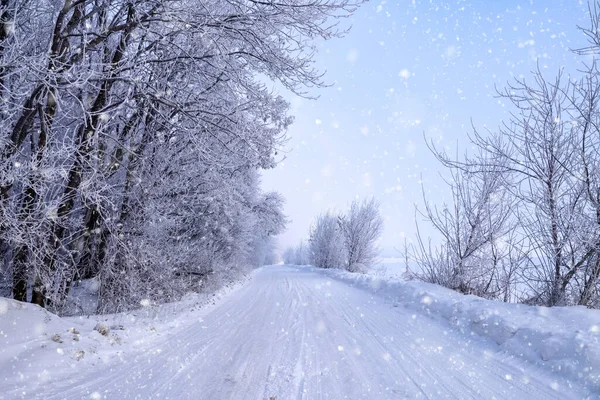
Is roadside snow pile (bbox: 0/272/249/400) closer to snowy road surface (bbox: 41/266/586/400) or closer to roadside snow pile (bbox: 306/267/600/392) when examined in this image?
snowy road surface (bbox: 41/266/586/400)

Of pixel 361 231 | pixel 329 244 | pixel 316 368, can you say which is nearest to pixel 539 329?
pixel 316 368

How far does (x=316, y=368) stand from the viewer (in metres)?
4.05

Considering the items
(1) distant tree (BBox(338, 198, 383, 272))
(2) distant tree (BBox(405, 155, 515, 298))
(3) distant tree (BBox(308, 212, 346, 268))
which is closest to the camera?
(2) distant tree (BBox(405, 155, 515, 298))

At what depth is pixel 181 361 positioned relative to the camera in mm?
4258

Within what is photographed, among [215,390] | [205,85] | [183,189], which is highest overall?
[205,85]

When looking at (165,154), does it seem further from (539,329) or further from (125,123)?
(539,329)

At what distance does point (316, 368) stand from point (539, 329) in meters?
3.44

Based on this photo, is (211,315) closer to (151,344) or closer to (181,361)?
(151,344)

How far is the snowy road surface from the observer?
3.39 m

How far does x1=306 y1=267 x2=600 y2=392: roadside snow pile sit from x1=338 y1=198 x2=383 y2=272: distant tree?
22.9 metres

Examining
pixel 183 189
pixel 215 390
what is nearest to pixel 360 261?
pixel 183 189

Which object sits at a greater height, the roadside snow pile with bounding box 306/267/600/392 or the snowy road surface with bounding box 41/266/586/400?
the roadside snow pile with bounding box 306/267/600/392

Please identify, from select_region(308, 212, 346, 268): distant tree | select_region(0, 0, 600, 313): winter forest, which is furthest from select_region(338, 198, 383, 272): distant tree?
select_region(0, 0, 600, 313): winter forest

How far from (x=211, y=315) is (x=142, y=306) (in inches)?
66.6
